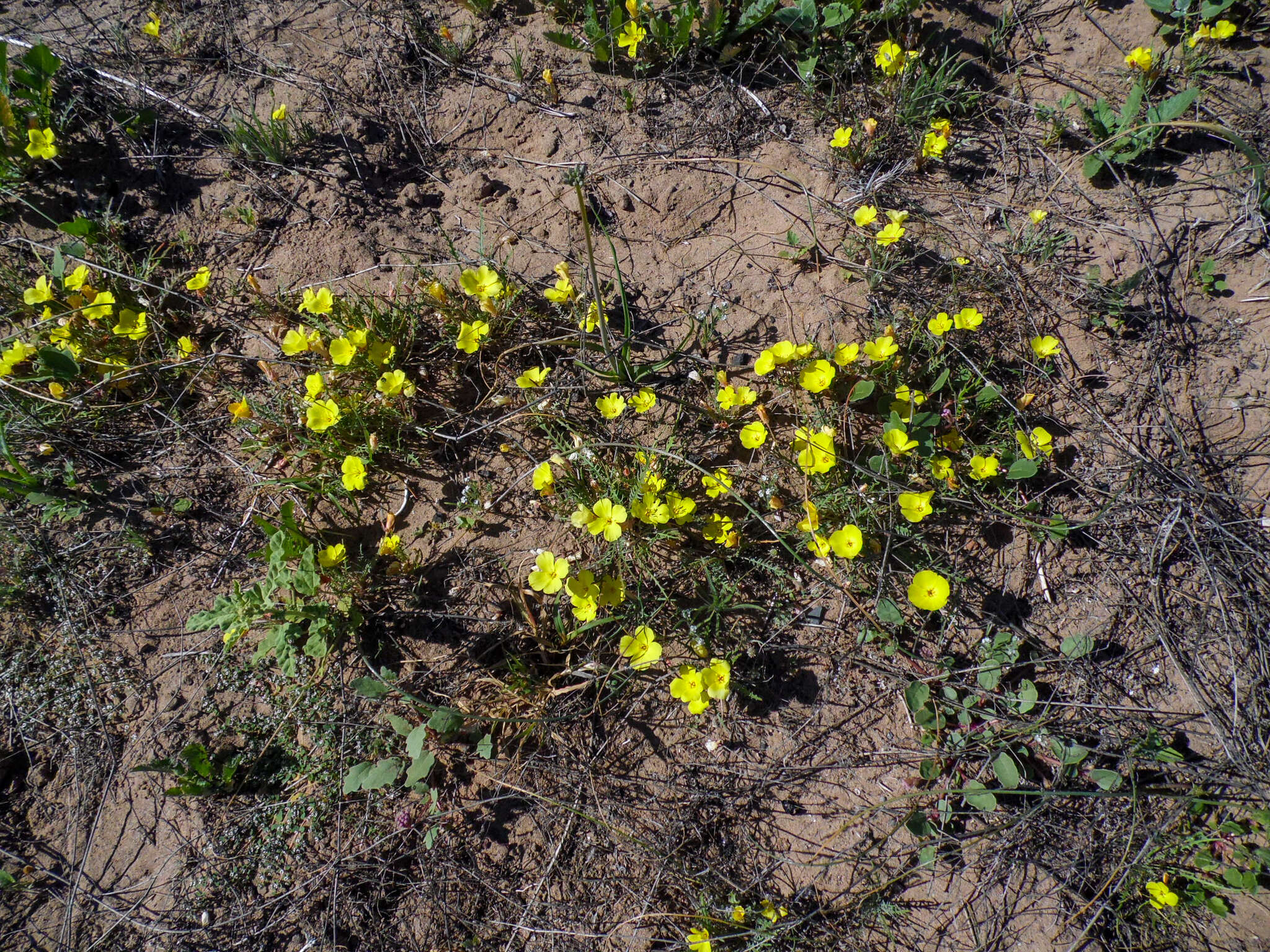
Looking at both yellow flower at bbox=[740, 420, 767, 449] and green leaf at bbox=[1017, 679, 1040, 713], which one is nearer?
green leaf at bbox=[1017, 679, 1040, 713]

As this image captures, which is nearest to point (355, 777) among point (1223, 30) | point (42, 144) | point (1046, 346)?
point (1046, 346)

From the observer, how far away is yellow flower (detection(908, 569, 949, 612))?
255 cm

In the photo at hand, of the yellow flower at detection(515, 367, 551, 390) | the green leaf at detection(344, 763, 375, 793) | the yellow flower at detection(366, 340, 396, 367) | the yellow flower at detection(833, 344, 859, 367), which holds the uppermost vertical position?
the yellow flower at detection(833, 344, 859, 367)

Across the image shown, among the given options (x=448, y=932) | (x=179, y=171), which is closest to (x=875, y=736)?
(x=448, y=932)

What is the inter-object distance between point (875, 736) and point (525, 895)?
1446 mm

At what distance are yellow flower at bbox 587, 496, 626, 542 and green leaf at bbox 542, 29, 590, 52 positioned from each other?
2.61 m

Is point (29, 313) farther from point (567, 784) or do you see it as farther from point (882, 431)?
point (882, 431)

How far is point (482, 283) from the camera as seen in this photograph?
3.09 m

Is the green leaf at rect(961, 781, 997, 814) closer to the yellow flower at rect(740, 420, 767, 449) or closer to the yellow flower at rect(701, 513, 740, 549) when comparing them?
the yellow flower at rect(701, 513, 740, 549)

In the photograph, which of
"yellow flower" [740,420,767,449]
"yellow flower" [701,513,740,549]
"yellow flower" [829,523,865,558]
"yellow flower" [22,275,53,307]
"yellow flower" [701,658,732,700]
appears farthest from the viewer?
"yellow flower" [22,275,53,307]

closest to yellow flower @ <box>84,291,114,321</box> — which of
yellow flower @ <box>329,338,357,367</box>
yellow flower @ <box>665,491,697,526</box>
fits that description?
yellow flower @ <box>329,338,357,367</box>

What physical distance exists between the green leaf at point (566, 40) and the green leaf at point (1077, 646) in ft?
12.4

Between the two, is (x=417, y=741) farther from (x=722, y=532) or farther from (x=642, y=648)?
(x=722, y=532)

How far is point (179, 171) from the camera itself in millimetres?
3641
